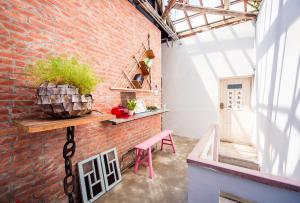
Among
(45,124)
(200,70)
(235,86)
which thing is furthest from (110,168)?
(235,86)

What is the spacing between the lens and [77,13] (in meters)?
1.97

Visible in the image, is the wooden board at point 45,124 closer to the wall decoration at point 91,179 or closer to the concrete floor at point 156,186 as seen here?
the wall decoration at point 91,179

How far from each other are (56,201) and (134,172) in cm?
133

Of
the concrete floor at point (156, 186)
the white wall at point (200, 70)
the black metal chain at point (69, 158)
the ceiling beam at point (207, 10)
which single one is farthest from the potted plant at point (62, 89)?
the white wall at point (200, 70)

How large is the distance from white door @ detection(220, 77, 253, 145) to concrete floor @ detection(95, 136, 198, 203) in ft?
7.42

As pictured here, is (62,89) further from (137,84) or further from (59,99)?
(137,84)

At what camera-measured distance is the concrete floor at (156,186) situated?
2070 millimetres

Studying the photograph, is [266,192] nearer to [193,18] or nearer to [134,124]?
[134,124]

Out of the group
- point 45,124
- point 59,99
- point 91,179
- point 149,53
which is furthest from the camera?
point 149,53

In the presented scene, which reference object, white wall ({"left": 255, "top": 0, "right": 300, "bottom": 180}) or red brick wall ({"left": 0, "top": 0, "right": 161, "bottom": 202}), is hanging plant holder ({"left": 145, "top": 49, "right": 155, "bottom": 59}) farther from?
white wall ({"left": 255, "top": 0, "right": 300, "bottom": 180})

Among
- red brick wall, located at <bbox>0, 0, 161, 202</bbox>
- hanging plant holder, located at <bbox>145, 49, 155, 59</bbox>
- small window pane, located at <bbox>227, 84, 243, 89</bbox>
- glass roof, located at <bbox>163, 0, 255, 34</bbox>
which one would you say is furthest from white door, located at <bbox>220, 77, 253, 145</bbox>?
red brick wall, located at <bbox>0, 0, 161, 202</bbox>

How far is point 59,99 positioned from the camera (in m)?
1.16

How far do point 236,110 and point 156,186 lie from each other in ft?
11.7

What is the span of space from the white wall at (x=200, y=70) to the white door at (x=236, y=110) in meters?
0.33
